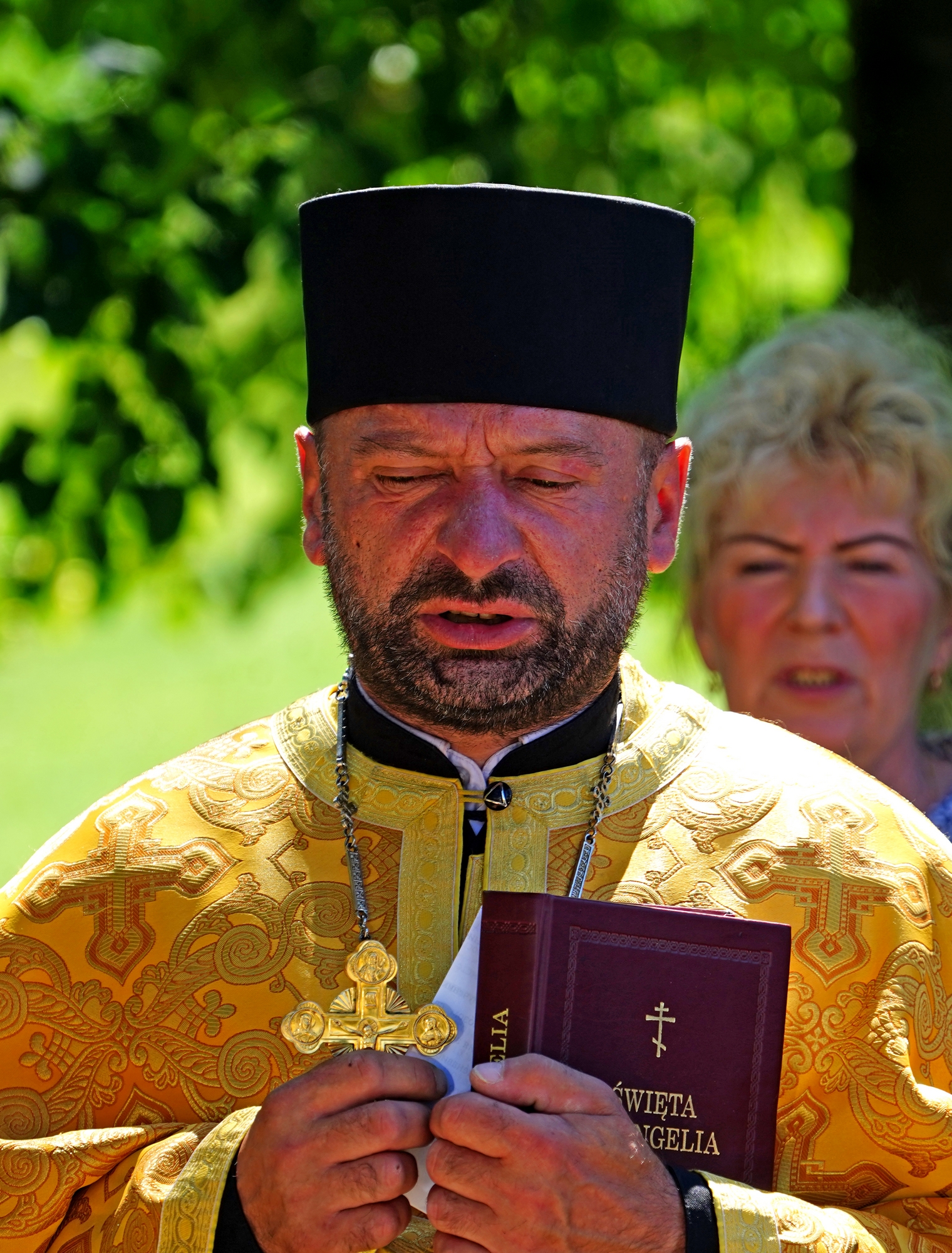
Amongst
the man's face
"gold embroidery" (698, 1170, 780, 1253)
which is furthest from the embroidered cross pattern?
"gold embroidery" (698, 1170, 780, 1253)

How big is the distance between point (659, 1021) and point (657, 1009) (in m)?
0.02

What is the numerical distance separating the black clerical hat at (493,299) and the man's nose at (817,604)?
138 cm

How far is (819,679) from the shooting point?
14.3 ft

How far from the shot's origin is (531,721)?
2.92m

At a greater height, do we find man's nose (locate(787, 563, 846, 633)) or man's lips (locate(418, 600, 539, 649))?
man's lips (locate(418, 600, 539, 649))

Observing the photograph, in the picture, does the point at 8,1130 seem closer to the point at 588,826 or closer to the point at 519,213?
the point at 588,826

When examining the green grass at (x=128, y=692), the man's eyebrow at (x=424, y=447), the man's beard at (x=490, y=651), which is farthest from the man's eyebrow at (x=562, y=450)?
the green grass at (x=128, y=692)

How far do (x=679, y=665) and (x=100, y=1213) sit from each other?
109 inches

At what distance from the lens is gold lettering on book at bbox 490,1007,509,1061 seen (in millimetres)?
2494

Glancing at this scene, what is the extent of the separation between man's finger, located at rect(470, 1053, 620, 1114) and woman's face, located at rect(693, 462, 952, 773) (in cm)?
205

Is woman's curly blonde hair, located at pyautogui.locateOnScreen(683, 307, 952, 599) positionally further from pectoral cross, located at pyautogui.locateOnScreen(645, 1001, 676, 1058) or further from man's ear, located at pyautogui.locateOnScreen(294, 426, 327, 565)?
pectoral cross, located at pyautogui.locateOnScreen(645, 1001, 676, 1058)

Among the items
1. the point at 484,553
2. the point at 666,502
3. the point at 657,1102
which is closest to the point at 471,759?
the point at 484,553

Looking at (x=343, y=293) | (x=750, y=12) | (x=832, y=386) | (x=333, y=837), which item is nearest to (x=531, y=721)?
(x=333, y=837)

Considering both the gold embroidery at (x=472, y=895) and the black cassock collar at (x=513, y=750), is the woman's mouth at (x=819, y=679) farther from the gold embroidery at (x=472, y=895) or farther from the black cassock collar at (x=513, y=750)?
the gold embroidery at (x=472, y=895)
